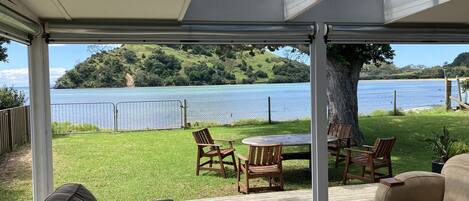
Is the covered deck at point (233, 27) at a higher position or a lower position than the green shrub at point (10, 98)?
higher

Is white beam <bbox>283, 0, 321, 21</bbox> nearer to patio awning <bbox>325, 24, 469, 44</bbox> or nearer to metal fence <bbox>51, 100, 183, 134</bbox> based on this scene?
patio awning <bbox>325, 24, 469, 44</bbox>

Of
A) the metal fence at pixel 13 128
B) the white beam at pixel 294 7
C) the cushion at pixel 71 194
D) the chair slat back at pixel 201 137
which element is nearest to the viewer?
the cushion at pixel 71 194

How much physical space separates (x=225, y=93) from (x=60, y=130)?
16.8ft

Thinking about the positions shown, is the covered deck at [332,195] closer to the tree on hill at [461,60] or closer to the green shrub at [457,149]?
the green shrub at [457,149]

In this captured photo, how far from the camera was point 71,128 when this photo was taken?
9.76 meters

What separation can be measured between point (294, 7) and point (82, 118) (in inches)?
307

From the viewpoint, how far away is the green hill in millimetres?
10961

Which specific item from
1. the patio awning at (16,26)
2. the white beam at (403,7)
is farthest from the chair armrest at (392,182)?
the patio awning at (16,26)

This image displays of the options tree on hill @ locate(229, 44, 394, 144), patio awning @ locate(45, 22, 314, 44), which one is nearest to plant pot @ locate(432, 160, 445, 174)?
patio awning @ locate(45, 22, 314, 44)

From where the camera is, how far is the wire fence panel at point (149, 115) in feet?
33.3

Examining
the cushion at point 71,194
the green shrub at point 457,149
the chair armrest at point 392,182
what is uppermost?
the cushion at point 71,194

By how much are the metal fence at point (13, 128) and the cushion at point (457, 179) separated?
14.0 feet

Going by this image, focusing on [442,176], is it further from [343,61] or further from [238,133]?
[238,133]

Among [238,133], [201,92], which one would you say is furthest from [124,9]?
[201,92]
